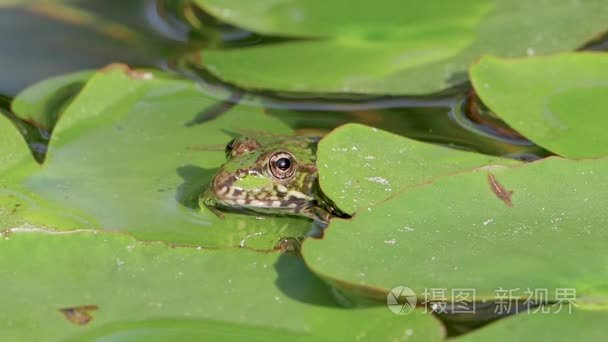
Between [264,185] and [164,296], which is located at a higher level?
[164,296]

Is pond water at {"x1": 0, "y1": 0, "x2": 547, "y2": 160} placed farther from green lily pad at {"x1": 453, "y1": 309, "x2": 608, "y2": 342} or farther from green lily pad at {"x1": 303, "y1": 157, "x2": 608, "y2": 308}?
green lily pad at {"x1": 453, "y1": 309, "x2": 608, "y2": 342}

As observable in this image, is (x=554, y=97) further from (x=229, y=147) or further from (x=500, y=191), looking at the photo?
(x=229, y=147)

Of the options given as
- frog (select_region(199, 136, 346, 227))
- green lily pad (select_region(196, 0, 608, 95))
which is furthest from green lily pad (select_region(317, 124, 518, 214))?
green lily pad (select_region(196, 0, 608, 95))

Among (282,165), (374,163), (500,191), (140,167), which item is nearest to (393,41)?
(282,165)

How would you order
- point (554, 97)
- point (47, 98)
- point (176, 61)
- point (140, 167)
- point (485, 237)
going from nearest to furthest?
1. point (485, 237)
2. point (140, 167)
3. point (554, 97)
4. point (47, 98)
5. point (176, 61)

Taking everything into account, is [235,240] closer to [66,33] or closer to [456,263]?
[456,263]

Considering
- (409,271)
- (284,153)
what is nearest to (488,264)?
(409,271)
